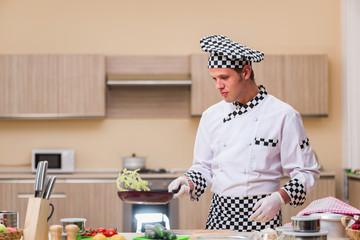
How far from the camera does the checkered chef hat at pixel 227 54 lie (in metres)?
2.55

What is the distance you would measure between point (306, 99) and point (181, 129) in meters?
1.26

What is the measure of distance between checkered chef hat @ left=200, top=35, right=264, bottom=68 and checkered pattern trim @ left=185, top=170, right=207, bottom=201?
510 mm

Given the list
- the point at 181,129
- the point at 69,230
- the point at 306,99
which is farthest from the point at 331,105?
the point at 69,230

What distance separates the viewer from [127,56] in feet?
19.2

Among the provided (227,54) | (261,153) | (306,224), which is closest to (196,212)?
(261,153)

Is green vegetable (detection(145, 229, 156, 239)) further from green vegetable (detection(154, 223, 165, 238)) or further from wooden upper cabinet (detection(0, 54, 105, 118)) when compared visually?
wooden upper cabinet (detection(0, 54, 105, 118))

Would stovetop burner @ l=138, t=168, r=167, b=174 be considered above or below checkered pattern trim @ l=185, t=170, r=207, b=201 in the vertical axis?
below

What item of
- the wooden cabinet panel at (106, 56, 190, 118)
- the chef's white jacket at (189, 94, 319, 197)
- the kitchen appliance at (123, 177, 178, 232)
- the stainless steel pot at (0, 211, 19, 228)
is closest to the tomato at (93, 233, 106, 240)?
the stainless steel pot at (0, 211, 19, 228)

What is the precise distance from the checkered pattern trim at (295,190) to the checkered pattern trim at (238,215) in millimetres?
166

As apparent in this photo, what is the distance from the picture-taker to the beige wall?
5855 millimetres

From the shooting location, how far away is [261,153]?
2.64m

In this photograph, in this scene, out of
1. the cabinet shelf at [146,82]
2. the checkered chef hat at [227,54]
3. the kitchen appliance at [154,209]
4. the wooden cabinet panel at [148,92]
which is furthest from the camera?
the wooden cabinet panel at [148,92]

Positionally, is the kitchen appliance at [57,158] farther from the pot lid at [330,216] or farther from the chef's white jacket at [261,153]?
the pot lid at [330,216]

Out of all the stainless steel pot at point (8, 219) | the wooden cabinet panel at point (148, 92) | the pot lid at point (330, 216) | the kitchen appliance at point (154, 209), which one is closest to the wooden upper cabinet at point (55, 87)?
the wooden cabinet panel at point (148, 92)
